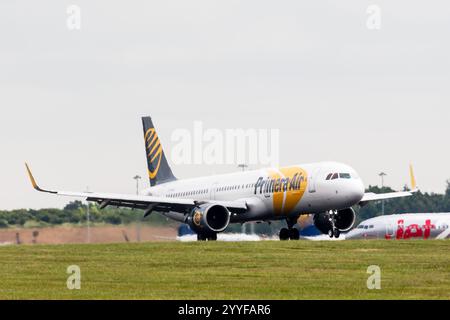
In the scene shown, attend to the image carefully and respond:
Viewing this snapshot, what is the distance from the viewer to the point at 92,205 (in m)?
81.7

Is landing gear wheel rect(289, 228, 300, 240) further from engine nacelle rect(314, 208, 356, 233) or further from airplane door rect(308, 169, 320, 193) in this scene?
airplane door rect(308, 169, 320, 193)

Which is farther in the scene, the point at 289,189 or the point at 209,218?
the point at 209,218

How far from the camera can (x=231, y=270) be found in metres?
34.5

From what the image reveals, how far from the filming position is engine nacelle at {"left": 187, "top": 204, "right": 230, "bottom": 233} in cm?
5825

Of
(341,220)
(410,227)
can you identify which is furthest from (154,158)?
(341,220)

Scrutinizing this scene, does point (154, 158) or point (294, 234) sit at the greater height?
point (154, 158)

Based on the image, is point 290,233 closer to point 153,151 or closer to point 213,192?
point 213,192

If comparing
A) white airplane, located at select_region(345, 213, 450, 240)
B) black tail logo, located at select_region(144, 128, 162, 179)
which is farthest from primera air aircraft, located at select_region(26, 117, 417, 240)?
Answer: white airplane, located at select_region(345, 213, 450, 240)

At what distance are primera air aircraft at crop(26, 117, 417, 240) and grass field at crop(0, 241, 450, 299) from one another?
9308 mm

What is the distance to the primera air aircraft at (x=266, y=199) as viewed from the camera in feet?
182

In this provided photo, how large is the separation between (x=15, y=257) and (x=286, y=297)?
52.9 ft

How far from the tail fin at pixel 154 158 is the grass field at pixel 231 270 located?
26.3 meters

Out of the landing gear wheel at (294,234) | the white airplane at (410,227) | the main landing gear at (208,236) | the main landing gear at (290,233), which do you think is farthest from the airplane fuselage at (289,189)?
the white airplane at (410,227)

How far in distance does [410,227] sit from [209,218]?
2325 centimetres
